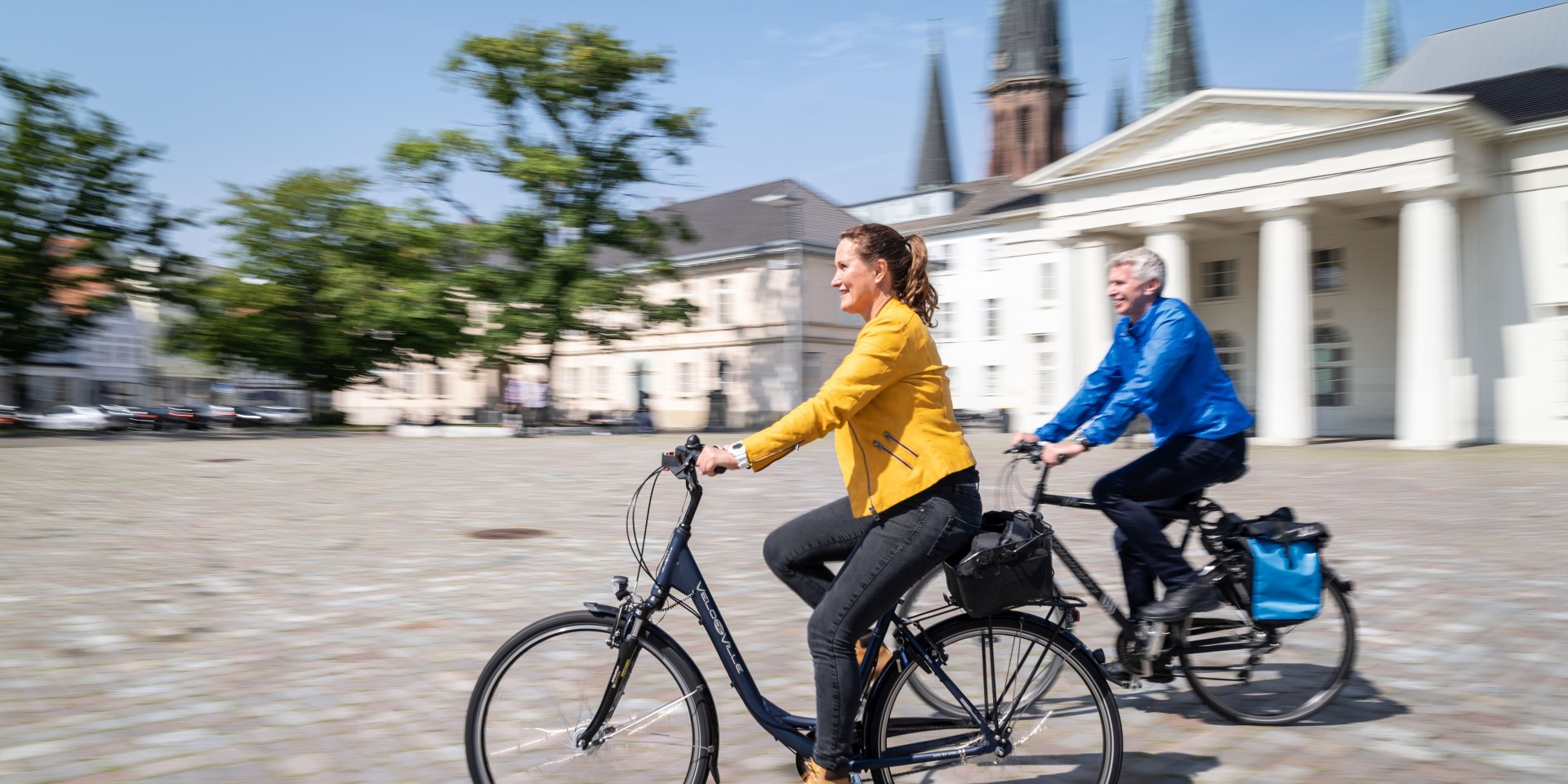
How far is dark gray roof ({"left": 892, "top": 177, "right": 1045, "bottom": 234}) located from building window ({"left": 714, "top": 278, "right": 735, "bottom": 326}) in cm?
942

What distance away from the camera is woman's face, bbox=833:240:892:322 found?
3441mm

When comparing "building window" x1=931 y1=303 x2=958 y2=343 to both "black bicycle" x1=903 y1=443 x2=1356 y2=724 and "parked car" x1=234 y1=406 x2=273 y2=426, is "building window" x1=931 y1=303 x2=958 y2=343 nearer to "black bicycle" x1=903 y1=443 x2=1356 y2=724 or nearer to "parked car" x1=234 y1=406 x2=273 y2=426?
"parked car" x1=234 y1=406 x2=273 y2=426

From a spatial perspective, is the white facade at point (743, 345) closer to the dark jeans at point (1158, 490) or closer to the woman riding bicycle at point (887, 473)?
the dark jeans at point (1158, 490)

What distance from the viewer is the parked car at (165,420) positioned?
5028 centimetres

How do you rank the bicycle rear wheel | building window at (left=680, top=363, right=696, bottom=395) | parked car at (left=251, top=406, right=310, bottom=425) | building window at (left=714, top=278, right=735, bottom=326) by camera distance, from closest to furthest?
the bicycle rear wheel → building window at (left=714, top=278, right=735, bottom=326) → building window at (left=680, top=363, right=696, bottom=395) → parked car at (left=251, top=406, right=310, bottom=425)

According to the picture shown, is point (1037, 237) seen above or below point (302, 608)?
above

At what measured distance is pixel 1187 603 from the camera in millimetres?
4418

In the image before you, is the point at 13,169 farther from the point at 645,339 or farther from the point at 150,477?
the point at 645,339

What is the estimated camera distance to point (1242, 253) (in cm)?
3903

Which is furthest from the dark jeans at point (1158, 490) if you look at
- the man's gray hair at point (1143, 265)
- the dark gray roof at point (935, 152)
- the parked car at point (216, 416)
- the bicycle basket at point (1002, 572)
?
the dark gray roof at point (935, 152)

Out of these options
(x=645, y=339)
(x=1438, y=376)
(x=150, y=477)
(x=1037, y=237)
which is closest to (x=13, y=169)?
(x=150, y=477)

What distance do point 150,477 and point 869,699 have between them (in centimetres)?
1572

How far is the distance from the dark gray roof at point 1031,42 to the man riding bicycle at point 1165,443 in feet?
249

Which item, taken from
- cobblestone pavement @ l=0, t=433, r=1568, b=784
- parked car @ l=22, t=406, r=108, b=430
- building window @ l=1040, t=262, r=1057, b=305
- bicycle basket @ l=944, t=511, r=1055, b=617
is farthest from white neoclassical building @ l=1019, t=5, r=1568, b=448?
parked car @ l=22, t=406, r=108, b=430
